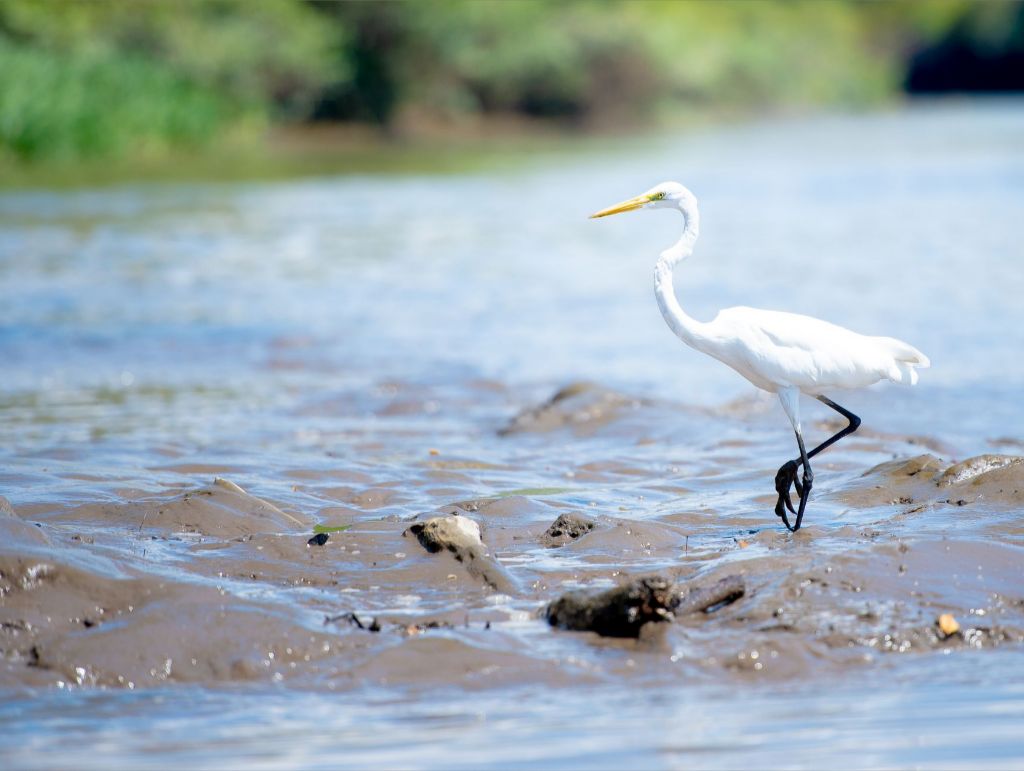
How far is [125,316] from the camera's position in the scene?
535 inches

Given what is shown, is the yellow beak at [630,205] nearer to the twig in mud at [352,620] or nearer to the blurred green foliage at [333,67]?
the twig in mud at [352,620]

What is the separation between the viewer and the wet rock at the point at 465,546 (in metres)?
5.27

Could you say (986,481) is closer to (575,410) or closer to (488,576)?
(488,576)

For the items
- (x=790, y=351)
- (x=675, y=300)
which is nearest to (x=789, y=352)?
(x=790, y=351)

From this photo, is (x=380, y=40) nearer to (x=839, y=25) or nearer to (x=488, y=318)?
(x=488, y=318)

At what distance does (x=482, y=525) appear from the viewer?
6.08m

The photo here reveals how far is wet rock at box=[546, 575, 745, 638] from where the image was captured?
4656 millimetres

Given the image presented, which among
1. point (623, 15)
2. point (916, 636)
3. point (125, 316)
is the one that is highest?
point (623, 15)

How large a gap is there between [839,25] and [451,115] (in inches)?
1811

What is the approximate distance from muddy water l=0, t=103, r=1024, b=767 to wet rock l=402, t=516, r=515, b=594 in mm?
21

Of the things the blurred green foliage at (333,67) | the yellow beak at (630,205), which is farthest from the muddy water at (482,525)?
the blurred green foliage at (333,67)

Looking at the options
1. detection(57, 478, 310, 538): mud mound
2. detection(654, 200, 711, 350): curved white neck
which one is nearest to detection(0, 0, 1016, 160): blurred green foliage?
detection(57, 478, 310, 538): mud mound

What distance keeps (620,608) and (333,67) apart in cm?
3924

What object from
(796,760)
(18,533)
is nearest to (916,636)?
(796,760)
